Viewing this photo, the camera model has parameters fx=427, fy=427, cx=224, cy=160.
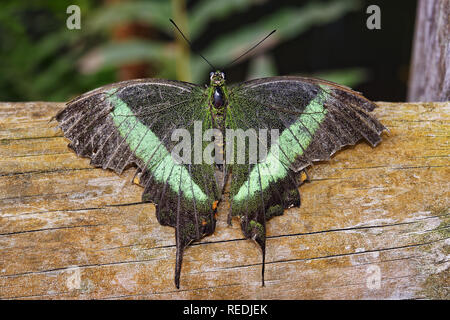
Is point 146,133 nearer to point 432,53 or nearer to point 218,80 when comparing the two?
point 218,80

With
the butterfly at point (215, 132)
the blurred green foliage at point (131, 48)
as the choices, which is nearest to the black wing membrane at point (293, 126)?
the butterfly at point (215, 132)

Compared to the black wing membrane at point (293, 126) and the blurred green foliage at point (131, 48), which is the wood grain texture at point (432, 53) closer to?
the black wing membrane at point (293, 126)

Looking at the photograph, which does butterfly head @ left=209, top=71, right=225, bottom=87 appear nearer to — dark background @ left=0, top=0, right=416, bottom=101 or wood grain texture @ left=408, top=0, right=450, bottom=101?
wood grain texture @ left=408, top=0, right=450, bottom=101

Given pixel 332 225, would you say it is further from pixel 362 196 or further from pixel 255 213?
pixel 255 213

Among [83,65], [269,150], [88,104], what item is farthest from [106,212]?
[83,65]

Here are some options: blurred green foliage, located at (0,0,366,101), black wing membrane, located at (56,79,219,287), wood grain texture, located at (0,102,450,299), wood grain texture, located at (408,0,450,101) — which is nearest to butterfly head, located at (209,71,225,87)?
black wing membrane, located at (56,79,219,287)
